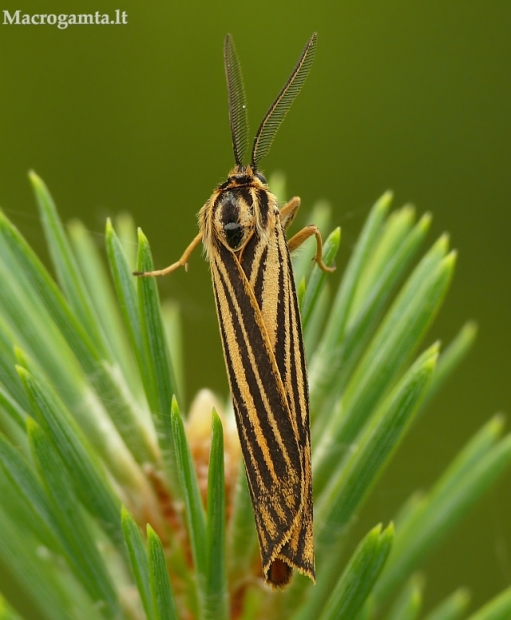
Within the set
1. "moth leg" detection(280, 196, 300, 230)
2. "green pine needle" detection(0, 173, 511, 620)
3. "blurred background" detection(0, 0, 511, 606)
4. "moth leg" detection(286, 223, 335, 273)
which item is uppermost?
"blurred background" detection(0, 0, 511, 606)

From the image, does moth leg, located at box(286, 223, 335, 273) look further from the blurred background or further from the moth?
the blurred background

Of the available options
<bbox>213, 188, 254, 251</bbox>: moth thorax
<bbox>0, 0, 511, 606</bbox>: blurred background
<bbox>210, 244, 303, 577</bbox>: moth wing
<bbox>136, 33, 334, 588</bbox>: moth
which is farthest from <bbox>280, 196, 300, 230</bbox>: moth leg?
<bbox>0, 0, 511, 606</bbox>: blurred background

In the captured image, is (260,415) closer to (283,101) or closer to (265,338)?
(265,338)

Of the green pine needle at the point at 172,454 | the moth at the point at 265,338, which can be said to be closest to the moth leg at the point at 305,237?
the moth at the point at 265,338

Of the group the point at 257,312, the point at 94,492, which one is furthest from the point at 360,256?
the point at 94,492

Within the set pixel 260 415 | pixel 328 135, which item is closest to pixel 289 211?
pixel 260 415

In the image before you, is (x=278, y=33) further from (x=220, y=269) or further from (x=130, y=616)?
(x=130, y=616)

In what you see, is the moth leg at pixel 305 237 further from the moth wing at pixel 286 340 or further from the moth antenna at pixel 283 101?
the moth antenna at pixel 283 101
